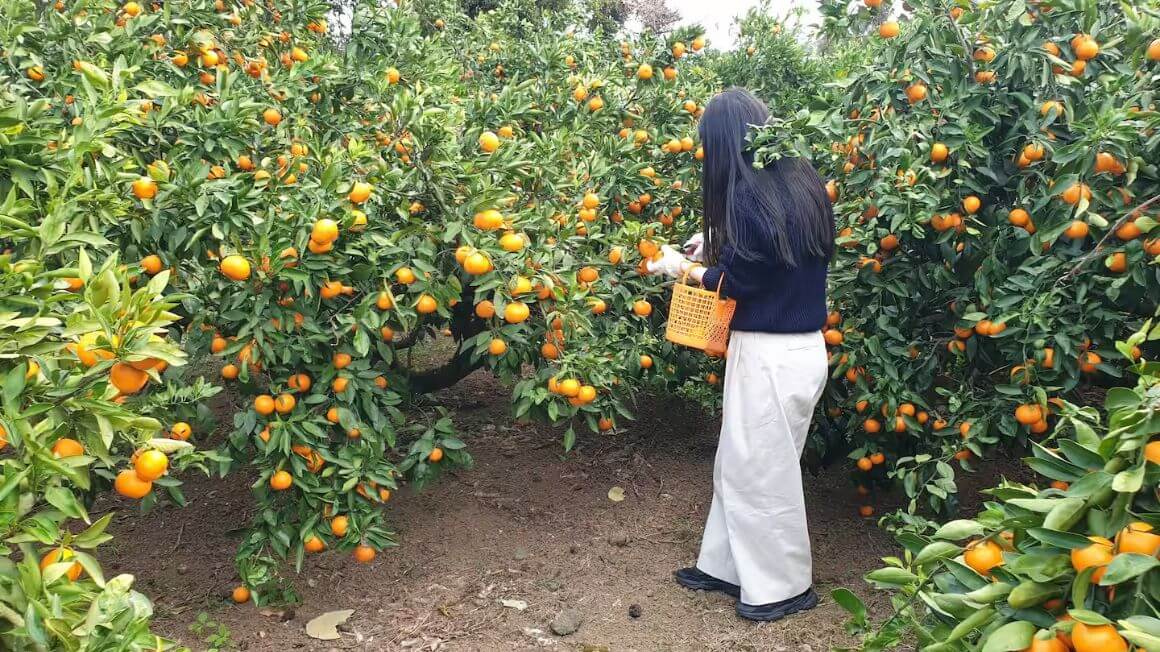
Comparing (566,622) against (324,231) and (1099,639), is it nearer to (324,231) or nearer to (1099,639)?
(324,231)

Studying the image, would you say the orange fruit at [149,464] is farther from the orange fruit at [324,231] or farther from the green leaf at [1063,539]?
the green leaf at [1063,539]

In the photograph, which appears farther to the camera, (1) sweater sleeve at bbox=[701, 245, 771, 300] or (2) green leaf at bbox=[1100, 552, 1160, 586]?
(1) sweater sleeve at bbox=[701, 245, 771, 300]

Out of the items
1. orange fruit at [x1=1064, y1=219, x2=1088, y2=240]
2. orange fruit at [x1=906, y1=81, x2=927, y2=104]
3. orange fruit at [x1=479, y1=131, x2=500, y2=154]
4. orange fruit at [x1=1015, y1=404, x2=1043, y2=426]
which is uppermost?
orange fruit at [x1=906, y1=81, x2=927, y2=104]

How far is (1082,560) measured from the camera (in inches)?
41.0

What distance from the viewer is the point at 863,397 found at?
2.88 m

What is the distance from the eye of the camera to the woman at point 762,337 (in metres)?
2.48

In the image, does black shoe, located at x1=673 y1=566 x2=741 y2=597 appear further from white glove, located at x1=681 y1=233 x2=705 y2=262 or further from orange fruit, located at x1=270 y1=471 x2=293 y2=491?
orange fruit, located at x1=270 y1=471 x2=293 y2=491

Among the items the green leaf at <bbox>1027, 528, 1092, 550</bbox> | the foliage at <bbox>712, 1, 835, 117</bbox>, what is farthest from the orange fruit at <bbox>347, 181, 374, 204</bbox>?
the foliage at <bbox>712, 1, 835, 117</bbox>

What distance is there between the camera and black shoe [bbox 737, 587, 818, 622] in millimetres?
2729

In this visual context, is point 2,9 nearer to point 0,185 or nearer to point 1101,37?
point 0,185

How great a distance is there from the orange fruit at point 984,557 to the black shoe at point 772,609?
5.20ft

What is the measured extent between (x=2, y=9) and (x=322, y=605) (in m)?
2.33

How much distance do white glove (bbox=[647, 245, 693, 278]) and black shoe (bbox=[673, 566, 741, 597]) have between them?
1125mm

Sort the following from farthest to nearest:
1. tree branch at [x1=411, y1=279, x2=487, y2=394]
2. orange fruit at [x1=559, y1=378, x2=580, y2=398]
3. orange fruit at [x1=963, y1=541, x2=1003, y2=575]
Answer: tree branch at [x1=411, y1=279, x2=487, y2=394]
orange fruit at [x1=559, y1=378, x2=580, y2=398]
orange fruit at [x1=963, y1=541, x2=1003, y2=575]
